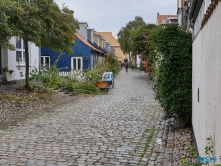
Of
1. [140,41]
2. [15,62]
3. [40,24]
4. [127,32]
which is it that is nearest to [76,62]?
[140,41]

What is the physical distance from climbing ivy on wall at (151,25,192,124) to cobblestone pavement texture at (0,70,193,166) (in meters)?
0.84

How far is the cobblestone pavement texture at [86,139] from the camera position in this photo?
21.7ft

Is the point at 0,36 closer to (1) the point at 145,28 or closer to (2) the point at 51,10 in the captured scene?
(2) the point at 51,10

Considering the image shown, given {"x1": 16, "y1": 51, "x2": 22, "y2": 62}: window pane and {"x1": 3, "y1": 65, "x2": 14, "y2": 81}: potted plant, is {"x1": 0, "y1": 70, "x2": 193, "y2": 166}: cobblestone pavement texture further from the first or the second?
{"x1": 16, "y1": 51, "x2": 22, "y2": 62}: window pane

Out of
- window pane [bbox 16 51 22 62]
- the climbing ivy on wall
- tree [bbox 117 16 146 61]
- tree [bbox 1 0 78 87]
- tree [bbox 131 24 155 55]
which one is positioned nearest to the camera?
the climbing ivy on wall

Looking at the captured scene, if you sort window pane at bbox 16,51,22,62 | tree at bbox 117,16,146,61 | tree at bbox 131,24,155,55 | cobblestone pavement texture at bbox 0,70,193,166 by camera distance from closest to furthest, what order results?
cobblestone pavement texture at bbox 0,70,193,166 → window pane at bbox 16,51,22,62 → tree at bbox 131,24,155,55 → tree at bbox 117,16,146,61

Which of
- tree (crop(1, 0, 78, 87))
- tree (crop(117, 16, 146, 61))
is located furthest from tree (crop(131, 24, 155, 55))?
tree (crop(117, 16, 146, 61))

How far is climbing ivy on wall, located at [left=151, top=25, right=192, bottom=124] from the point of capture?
9.02m

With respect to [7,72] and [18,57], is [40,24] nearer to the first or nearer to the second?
[7,72]

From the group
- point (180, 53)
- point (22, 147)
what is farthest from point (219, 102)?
point (180, 53)

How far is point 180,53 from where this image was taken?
29.9ft

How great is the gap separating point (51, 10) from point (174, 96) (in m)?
9.90

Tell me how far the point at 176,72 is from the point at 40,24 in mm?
8042

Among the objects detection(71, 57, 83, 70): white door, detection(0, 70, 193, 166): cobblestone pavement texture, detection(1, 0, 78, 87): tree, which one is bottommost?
detection(0, 70, 193, 166): cobblestone pavement texture
